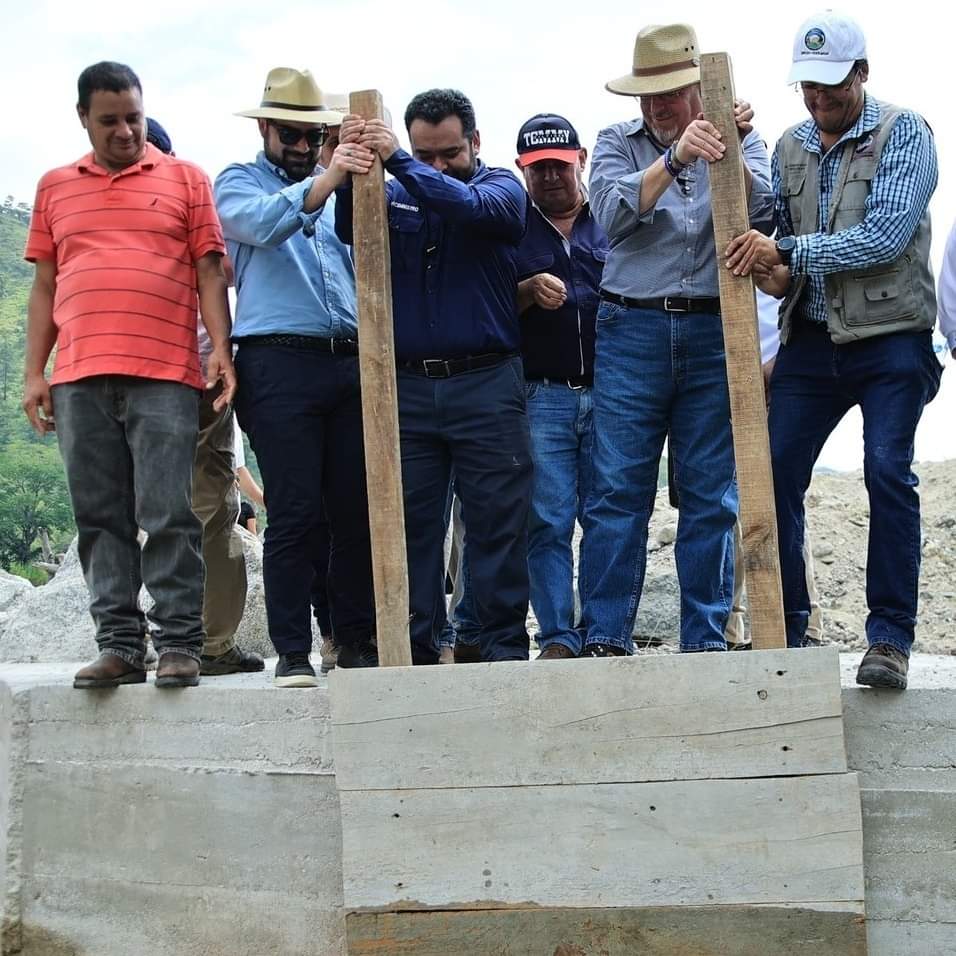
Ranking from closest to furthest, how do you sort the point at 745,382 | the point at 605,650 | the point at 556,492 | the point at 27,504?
the point at 745,382
the point at 605,650
the point at 556,492
the point at 27,504

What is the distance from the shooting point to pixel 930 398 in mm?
4523

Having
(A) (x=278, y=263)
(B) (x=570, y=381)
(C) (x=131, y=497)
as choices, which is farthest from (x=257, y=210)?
(B) (x=570, y=381)

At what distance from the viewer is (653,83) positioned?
4.76 m

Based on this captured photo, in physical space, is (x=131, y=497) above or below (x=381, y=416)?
below

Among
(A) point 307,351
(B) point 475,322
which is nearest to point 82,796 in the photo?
(A) point 307,351

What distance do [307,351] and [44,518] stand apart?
2552 cm

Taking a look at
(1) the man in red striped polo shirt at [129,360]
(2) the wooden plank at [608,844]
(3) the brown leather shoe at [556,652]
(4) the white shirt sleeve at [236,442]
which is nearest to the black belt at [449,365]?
(1) the man in red striped polo shirt at [129,360]

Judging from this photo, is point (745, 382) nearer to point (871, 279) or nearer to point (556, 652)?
point (871, 279)

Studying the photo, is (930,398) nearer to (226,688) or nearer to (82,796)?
(226,688)

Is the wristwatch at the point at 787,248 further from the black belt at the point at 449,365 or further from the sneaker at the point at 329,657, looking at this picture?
the sneaker at the point at 329,657

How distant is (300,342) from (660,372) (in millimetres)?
1334

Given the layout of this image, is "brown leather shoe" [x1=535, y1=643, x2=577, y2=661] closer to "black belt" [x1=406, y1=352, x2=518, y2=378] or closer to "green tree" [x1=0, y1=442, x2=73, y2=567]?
"black belt" [x1=406, y1=352, x2=518, y2=378]

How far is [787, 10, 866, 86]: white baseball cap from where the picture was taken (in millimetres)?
4312

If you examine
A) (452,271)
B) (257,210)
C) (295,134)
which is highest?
(295,134)
